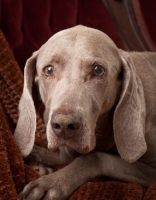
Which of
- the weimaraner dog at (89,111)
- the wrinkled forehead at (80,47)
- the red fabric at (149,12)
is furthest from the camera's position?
the red fabric at (149,12)

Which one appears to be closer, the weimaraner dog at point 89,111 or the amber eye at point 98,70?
the weimaraner dog at point 89,111

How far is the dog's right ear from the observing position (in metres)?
1.92

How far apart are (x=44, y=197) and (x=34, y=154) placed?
62 centimetres

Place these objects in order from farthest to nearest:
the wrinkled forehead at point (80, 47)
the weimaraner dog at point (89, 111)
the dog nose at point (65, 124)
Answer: the wrinkled forehead at point (80, 47) → the weimaraner dog at point (89, 111) → the dog nose at point (65, 124)

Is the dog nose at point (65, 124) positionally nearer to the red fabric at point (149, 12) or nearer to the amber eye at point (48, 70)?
the amber eye at point (48, 70)

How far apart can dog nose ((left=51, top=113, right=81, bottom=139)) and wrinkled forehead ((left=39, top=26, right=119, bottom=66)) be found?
0.33 meters

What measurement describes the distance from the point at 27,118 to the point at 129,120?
47cm

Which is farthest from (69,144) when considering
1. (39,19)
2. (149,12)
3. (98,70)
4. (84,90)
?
(149,12)

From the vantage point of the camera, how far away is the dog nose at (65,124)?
1515 mm

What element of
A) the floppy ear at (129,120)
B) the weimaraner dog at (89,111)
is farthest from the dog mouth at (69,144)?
the floppy ear at (129,120)

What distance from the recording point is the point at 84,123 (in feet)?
5.25

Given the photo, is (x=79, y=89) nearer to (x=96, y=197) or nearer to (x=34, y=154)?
(x=96, y=197)

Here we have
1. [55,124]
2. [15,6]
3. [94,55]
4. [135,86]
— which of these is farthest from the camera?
[15,6]

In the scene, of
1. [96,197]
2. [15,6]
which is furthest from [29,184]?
[15,6]
